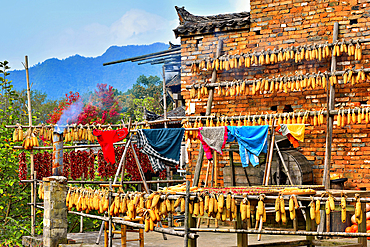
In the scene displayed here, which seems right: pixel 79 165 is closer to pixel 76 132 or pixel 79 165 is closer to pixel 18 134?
pixel 76 132

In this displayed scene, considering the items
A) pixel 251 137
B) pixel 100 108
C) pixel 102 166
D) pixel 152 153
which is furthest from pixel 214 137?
pixel 100 108

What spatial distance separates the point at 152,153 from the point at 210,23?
4516mm

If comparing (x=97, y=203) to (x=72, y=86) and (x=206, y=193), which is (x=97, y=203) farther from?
(x=72, y=86)

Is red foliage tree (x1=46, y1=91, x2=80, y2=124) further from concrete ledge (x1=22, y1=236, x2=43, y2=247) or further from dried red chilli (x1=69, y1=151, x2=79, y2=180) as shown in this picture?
concrete ledge (x1=22, y1=236, x2=43, y2=247)

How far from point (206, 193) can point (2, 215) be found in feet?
24.0

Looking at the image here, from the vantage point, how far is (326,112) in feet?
29.9

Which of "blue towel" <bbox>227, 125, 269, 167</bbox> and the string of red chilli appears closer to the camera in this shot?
"blue towel" <bbox>227, 125, 269, 167</bbox>

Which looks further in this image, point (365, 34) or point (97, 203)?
point (365, 34)

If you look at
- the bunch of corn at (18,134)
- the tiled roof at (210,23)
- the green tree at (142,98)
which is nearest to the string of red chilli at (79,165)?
the bunch of corn at (18,134)

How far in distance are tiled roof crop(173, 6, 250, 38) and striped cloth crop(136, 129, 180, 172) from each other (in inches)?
164

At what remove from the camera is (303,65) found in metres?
10.3

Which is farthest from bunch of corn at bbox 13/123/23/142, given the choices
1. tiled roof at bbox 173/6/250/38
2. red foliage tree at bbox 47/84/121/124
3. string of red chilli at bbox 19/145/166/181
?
red foliage tree at bbox 47/84/121/124

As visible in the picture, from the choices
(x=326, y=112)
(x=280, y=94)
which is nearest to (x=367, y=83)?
(x=326, y=112)

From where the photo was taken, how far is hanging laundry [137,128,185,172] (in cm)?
837
